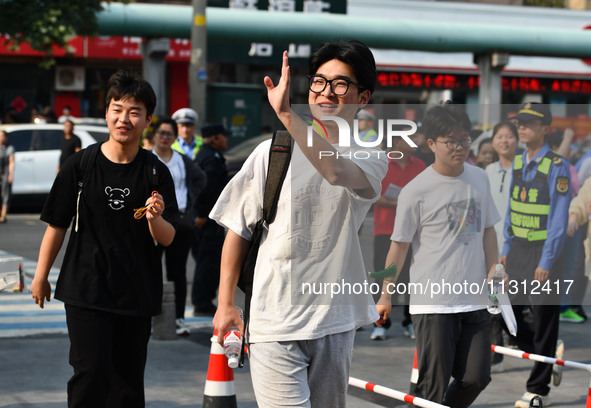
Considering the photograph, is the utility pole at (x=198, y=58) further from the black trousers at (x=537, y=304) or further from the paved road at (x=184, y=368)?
the black trousers at (x=537, y=304)

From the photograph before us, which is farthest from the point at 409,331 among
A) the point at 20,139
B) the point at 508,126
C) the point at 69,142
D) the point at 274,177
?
the point at 20,139

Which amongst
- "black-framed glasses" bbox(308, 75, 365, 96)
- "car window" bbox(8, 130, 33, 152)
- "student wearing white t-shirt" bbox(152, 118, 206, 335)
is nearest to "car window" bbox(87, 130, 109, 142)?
"car window" bbox(8, 130, 33, 152)

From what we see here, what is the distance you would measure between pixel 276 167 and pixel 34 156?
16.2 m

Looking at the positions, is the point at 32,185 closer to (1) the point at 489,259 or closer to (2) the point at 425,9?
(1) the point at 489,259

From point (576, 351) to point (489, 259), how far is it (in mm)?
3555

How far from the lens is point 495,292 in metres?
4.96

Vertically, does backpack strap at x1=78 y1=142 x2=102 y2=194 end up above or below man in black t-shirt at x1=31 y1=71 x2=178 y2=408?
above

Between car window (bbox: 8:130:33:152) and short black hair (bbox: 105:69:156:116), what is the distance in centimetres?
1478

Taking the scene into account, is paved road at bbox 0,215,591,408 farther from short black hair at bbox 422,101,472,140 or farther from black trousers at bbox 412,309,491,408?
short black hair at bbox 422,101,472,140

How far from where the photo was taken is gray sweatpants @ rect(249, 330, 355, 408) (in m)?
3.37

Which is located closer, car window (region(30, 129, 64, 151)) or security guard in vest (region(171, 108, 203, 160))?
security guard in vest (region(171, 108, 203, 160))

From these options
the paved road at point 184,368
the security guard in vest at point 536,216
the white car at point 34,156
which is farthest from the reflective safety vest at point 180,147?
the white car at point 34,156

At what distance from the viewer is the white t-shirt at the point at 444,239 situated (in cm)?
486

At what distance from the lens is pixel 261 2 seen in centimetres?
2622
